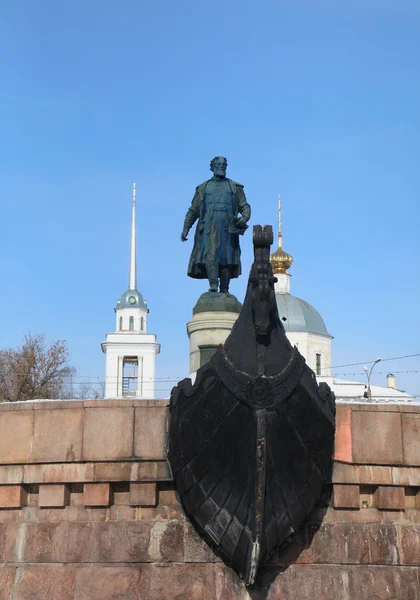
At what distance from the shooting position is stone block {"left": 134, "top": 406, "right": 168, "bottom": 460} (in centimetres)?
773

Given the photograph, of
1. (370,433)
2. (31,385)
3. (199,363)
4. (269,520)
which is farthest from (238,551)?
(31,385)

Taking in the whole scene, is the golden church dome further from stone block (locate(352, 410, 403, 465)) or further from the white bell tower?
stone block (locate(352, 410, 403, 465))

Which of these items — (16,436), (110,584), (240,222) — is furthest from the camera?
(240,222)

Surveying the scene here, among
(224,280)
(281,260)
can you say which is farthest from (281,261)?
(224,280)

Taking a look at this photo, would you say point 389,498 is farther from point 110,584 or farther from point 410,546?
point 110,584

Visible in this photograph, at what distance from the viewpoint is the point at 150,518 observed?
7.77m

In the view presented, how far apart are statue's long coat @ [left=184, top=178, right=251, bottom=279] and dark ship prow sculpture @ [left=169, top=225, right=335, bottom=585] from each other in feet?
11.8

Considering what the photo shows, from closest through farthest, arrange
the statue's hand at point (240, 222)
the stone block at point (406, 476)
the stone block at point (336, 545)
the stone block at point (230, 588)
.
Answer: the stone block at point (230, 588), the stone block at point (336, 545), the stone block at point (406, 476), the statue's hand at point (240, 222)

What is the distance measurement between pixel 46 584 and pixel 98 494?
3.08 feet

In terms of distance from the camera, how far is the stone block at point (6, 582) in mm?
7738

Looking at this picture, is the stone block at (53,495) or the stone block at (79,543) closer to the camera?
the stone block at (79,543)

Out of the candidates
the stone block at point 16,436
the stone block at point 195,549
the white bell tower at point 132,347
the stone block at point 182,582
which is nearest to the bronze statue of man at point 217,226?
the stone block at point 16,436

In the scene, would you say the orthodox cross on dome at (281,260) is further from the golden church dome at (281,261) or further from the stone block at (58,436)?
the stone block at (58,436)

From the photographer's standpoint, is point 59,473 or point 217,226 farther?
point 217,226
